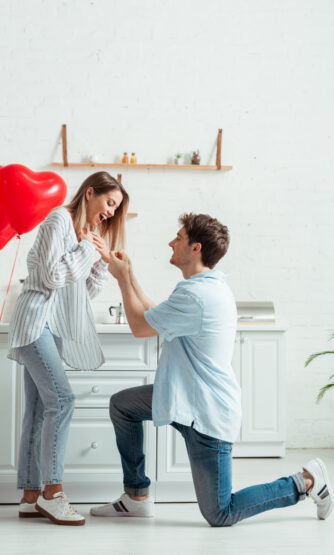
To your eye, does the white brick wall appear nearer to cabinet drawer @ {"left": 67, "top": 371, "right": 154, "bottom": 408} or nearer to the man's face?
cabinet drawer @ {"left": 67, "top": 371, "right": 154, "bottom": 408}

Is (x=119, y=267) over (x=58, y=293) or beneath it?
over

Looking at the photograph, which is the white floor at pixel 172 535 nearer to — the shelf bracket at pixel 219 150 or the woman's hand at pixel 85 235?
the woman's hand at pixel 85 235

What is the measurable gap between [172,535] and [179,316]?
765 mm

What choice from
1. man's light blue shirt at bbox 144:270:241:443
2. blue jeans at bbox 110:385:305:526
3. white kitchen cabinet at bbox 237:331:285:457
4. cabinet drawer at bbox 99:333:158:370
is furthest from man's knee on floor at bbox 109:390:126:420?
white kitchen cabinet at bbox 237:331:285:457

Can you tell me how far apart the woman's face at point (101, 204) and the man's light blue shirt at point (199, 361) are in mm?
490

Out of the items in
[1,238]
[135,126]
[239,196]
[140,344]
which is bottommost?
[140,344]

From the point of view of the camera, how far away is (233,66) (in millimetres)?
4223

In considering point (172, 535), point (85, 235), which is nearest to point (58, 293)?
point (85, 235)

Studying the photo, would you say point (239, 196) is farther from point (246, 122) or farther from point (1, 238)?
point (1, 238)

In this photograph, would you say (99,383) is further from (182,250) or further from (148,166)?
(148,166)

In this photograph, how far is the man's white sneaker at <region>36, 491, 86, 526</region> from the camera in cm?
224

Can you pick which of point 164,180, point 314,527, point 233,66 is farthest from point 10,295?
point 314,527

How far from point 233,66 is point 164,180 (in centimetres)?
91

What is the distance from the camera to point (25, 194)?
2.57m
